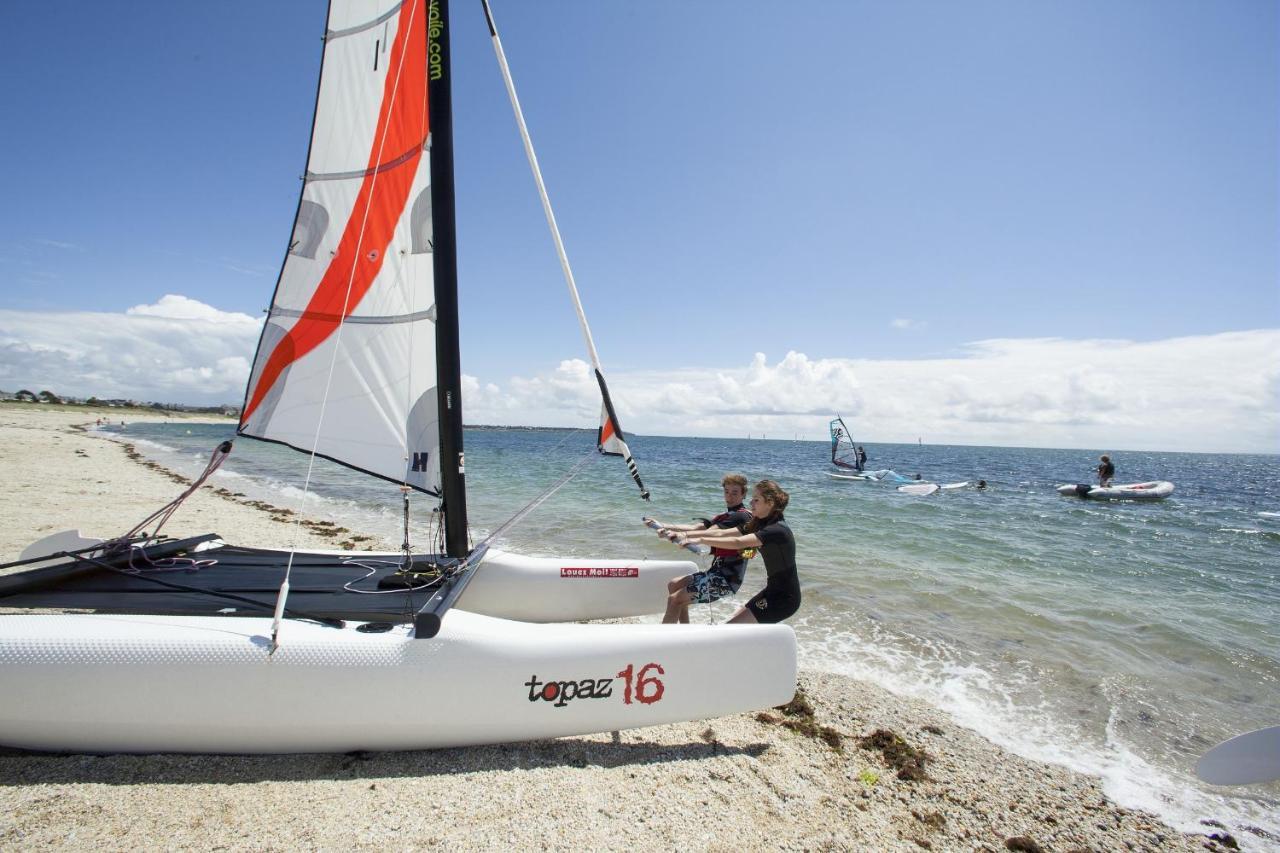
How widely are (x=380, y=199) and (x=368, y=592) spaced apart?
3.03 m

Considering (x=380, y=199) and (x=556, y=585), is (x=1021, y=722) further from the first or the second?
(x=380, y=199)

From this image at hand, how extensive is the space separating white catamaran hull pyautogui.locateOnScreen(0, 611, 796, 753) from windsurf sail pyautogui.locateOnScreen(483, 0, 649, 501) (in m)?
1.47

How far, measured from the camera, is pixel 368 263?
4.53 m

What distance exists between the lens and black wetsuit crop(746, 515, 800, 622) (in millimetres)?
4000

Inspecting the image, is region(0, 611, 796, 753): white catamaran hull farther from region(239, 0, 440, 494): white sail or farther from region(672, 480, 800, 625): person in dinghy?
region(239, 0, 440, 494): white sail

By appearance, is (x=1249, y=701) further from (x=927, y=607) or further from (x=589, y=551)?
(x=589, y=551)

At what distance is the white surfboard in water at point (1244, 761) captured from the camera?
9.29 feet

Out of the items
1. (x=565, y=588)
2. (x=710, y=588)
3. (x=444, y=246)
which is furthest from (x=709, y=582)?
(x=444, y=246)

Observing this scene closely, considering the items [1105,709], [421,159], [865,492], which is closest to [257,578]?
[421,159]

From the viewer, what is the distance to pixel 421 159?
429cm

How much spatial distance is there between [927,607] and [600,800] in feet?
18.8

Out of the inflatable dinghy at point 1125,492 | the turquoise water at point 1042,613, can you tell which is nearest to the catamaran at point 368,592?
the turquoise water at point 1042,613

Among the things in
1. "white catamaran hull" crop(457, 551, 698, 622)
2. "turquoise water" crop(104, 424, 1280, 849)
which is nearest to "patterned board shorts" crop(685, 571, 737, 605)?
"white catamaran hull" crop(457, 551, 698, 622)

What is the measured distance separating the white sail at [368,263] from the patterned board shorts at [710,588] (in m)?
2.21
